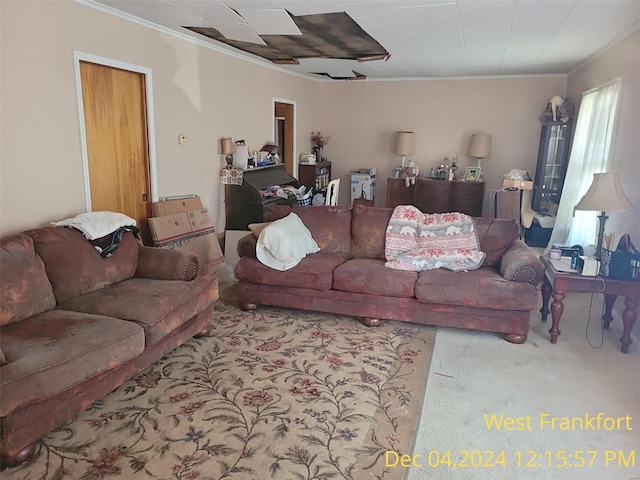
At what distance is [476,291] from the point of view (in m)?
3.32

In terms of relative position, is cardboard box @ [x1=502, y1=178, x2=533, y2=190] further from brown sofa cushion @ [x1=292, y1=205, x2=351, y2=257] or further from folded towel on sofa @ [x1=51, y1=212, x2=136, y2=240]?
folded towel on sofa @ [x1=51, y1=212, x2=136, y2=240]

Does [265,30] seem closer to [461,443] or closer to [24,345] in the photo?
[24,345]

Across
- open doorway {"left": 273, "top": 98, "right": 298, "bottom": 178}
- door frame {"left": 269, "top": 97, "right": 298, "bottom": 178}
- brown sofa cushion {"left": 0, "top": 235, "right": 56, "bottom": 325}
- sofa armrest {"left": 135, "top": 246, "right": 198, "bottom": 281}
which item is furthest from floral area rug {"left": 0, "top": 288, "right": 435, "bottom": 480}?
open doorway {"left": 273, "top": 98, "right": 298, "bottom": 178}

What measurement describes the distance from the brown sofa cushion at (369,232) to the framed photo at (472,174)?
3388 millimetres

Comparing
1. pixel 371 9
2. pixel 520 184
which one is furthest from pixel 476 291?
pixel 520 184

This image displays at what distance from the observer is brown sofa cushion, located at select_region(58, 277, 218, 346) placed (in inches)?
106

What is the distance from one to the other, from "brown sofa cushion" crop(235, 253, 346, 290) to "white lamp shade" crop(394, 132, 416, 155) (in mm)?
4025

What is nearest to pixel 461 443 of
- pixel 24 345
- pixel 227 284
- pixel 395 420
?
pixel 395 420

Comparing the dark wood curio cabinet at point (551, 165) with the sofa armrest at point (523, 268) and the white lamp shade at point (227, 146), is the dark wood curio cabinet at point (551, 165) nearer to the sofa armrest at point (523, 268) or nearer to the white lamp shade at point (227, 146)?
the sofa armrest at point (523, 268)

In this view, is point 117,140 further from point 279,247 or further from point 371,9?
point 371,9

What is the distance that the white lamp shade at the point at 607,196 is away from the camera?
10.5 feet

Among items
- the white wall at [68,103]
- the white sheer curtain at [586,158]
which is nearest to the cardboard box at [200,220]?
the white wall at [68,103]

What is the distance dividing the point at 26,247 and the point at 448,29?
11.5ft

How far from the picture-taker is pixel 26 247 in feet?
8.86
